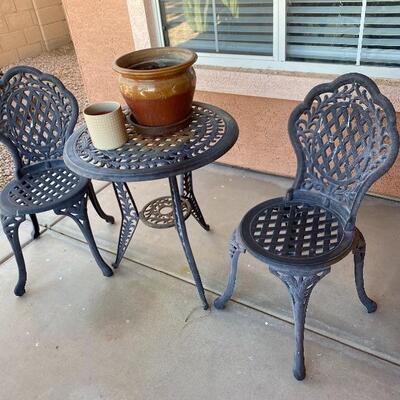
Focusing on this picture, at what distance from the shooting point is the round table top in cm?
142

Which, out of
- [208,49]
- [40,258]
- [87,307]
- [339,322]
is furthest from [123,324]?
[208,49]

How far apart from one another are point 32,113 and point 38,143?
15 centimetres

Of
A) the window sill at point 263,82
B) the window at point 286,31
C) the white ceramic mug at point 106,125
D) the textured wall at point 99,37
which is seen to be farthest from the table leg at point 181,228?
the textured wall at point 99,37

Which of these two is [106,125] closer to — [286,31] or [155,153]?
[155,153]

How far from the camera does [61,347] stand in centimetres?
170

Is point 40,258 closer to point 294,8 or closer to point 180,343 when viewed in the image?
point 180,343

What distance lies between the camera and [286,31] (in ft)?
7.11

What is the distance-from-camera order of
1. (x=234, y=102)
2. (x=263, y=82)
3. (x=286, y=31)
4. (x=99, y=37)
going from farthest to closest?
(x=99, y=37) < (x=234, y=102) < (x=263, y=82) < (x=286, y=31)

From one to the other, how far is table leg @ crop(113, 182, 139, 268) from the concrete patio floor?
0.52 feet

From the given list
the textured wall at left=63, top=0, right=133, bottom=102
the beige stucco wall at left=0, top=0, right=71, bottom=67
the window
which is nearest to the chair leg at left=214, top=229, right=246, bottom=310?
the window

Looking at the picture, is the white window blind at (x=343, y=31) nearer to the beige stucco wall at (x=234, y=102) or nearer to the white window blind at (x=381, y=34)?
the white window blind at (x=381, y=34)

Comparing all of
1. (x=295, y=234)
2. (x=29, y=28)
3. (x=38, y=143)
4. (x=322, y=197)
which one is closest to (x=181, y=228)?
(x=295, y=234)

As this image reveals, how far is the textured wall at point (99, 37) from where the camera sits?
258 centimetres

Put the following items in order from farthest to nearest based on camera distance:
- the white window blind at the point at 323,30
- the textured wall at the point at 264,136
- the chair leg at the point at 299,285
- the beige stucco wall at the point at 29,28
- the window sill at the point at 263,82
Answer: the beige stucco wall at the point at 29,28 < the textured wall at the point at 264,136 < the window sill at the point at 263,82 < the white window blind at the point at 323,30 < the chair leg at the point at 299,285
